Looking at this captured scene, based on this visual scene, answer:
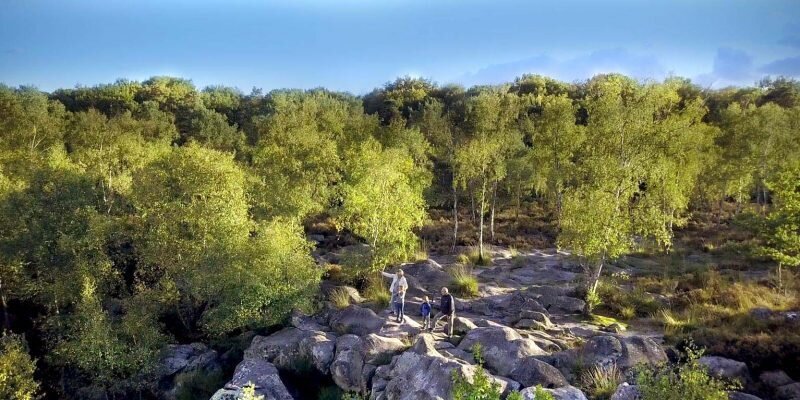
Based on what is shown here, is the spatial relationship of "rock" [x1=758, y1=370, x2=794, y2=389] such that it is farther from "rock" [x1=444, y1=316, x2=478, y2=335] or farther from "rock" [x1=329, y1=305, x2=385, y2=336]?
"rock" [x1=329, y1=305, x2=385, y2=336]

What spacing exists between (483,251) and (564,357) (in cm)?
2253

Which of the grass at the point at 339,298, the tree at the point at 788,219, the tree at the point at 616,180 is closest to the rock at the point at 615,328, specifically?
the tree at the point at 616,180

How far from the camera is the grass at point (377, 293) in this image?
3086cm

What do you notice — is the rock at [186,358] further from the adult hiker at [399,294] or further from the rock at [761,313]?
the rock at [761,313]

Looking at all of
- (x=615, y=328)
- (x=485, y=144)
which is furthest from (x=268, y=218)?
(x=615, y=328)

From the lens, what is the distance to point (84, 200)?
33812mm

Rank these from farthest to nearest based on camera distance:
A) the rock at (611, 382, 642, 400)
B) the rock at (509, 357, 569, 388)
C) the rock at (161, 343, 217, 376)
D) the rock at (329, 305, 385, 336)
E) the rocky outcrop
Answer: the rock at (161, 343, 217, 376) → the rock at (329, 305, 385, 336) → the rocky outcrop → the rock at (509, 357, 569, 388) → the rock at (611, 382, 642, 400)

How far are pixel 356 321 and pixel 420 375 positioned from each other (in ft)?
25.2

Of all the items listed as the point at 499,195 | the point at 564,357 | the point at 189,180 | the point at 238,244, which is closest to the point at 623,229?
the point at 564,357

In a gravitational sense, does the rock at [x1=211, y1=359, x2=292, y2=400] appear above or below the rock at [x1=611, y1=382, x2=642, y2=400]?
below

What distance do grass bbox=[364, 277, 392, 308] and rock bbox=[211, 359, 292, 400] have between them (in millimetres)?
8396

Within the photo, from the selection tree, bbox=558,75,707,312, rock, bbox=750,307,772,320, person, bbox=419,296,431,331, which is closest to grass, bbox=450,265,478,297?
tree, bbox=558,75,707,312

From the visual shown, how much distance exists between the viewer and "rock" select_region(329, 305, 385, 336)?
1033 inches

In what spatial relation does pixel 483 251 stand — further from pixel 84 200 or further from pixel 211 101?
pixel 211 101
